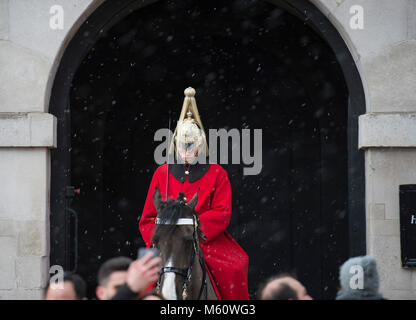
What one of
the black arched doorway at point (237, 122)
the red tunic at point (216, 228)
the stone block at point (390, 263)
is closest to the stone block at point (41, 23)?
the red tunic at point (216, 228)

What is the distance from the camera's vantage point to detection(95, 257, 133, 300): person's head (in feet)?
7.48

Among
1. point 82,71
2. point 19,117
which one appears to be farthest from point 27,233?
point 82,71

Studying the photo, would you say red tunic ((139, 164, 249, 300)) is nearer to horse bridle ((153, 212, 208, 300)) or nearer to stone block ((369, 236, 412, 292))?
horse bridle ((153, 212, 208, 300))

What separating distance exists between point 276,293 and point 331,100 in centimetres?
612

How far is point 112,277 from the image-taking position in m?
2.34

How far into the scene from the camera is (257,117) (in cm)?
857

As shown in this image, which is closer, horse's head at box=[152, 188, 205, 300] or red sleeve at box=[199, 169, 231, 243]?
horse's head at box=[152, 188, 205, 300]

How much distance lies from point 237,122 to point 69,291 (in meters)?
6.21

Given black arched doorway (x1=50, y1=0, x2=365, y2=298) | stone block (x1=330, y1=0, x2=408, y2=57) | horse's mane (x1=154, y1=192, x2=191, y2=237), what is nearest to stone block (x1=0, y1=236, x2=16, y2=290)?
black arched doorway (x1=50, y1=0, x2=365, y2=298)

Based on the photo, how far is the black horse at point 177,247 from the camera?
141 inches

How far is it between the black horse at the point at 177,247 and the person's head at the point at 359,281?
43.8 inches

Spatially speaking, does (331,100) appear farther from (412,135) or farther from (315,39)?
(412,135)

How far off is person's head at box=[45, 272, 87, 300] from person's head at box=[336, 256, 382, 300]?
101cm

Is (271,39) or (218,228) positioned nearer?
(218,228)
